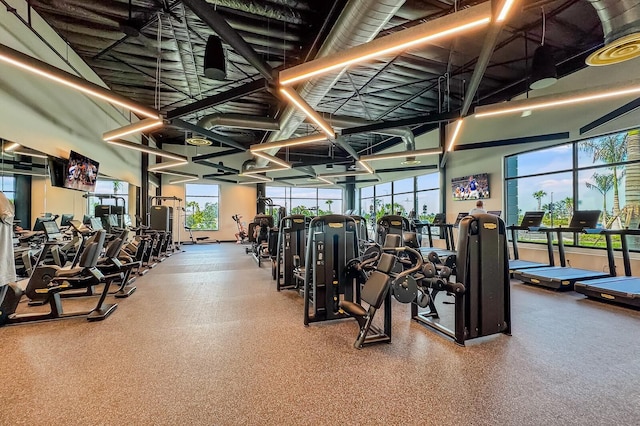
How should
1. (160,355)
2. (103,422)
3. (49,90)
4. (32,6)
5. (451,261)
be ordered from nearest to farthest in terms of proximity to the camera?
(103,422) → (160,355) → (451,261) → (32,6) → (49,90)

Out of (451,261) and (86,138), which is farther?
(86,138)

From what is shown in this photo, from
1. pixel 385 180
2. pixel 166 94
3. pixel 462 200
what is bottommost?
pixel 462 200

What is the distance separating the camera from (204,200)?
600 inches

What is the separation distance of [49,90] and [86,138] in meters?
1.70

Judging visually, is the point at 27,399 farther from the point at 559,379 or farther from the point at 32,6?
the point at 32,6

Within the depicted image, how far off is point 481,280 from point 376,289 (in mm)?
1175

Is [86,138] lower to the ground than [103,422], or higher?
higher

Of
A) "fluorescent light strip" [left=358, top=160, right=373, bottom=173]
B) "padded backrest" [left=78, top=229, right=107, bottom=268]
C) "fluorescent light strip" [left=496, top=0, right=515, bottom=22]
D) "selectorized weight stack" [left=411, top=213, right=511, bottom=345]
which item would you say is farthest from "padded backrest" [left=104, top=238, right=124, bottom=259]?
"fluorescent light strip" [left=358, top=160, right=373, bottom=173]

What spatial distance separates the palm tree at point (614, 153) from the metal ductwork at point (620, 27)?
3381 mm

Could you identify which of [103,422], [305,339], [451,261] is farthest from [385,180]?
[103,422]

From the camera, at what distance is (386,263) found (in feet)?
10.1

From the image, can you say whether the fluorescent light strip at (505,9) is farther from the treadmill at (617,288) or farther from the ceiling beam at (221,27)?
the treadmill at (617,288)

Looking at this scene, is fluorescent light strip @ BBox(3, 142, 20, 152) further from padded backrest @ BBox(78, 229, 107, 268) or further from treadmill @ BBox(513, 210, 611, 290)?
treadmill @ BBox(513, 210, 611, 290)

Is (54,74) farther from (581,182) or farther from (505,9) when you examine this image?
(581,182)
